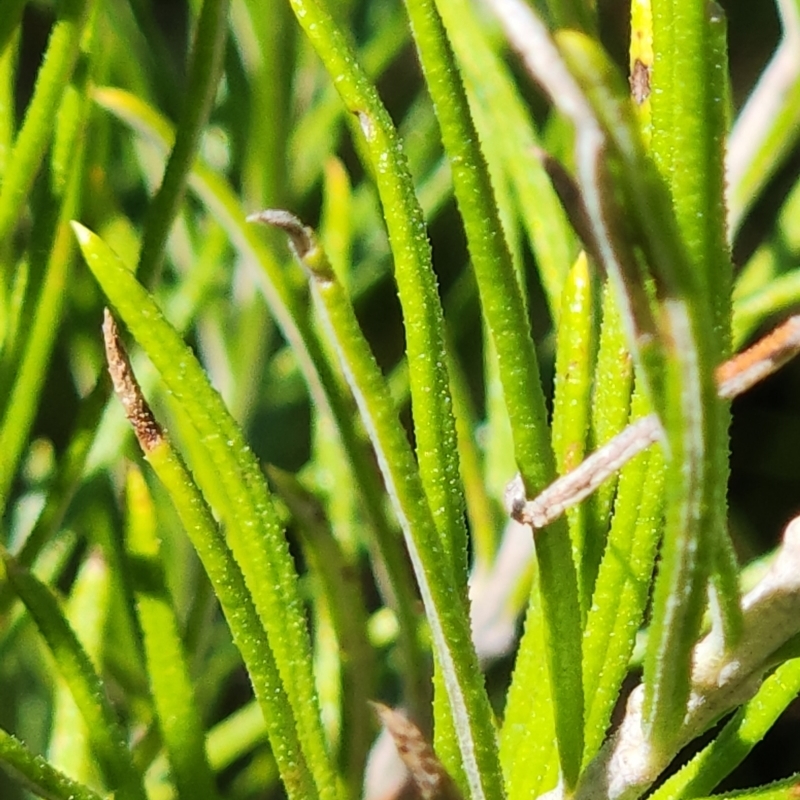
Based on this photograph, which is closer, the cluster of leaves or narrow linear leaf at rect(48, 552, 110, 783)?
the cluster of leaves

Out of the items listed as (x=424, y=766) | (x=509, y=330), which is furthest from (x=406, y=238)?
(x=424, y=766)

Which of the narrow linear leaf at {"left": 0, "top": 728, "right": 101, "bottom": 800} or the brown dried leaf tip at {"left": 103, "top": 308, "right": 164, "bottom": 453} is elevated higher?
the brown dried leaf tip at {"left": 103, "top": 308, "right": 164, "bottom": 453}

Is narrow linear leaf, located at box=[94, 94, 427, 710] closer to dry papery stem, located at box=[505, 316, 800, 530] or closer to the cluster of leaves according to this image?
the cluster of leaves

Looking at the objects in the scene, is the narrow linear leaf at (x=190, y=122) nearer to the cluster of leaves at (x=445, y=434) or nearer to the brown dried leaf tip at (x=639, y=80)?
the cluster of leaves at (x=445, y=434)

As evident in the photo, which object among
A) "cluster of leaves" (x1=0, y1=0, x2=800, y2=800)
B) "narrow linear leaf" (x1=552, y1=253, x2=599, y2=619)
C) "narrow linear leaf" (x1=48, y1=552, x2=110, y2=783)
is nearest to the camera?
"cluster of leaves" (x1=0, y1=0, x2=800, y2=800)

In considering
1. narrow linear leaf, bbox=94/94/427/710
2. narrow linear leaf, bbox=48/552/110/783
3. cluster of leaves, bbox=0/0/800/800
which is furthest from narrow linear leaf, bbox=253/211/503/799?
narrow linear leaf, bbox=48/552/110/783

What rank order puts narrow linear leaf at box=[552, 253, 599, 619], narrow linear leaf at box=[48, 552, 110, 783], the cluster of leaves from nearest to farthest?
the cluster of leaves, narrow linear leaf at box=[552, 253, 599, 619], narrow linear leaf at box=[48, 552, 110, 783]

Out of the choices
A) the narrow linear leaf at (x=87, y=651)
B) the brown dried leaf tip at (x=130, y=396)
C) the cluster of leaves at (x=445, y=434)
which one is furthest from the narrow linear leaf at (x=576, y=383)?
the narrow linear leaf at (x=87, y=651)
